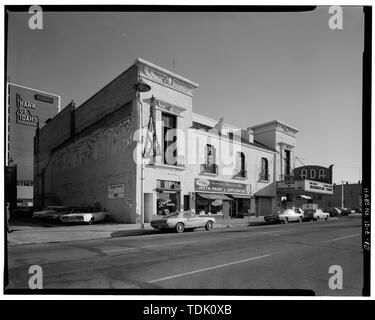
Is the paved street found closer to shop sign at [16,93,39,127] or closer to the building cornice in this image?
shop sign at [16,93,39,127]

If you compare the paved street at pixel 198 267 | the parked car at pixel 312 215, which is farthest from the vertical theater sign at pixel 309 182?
the paved street at pixel 198 267

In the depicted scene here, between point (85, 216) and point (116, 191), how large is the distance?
11.4 ft

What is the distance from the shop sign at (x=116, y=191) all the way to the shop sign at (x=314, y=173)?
938 inches

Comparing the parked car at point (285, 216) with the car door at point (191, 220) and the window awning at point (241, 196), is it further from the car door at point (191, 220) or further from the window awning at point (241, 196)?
the car door at point (191, 220)

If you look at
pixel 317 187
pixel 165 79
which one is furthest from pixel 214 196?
pixel 317 187

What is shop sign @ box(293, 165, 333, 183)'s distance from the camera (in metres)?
35.9

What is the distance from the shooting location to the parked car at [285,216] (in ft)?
76.5

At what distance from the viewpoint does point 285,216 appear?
2383 centimetres

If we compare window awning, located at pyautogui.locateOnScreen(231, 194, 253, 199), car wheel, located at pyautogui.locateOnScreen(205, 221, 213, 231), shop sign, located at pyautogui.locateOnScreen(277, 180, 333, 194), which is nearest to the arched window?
shop sign, located at pyautogui.locateOnScreen(277, 180, 333, 194)

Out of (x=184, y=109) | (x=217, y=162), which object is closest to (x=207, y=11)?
(x=184, y=109)

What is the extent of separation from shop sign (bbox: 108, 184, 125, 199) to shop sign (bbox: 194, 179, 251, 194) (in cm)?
644

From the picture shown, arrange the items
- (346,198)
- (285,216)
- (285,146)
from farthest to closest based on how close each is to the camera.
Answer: (346,198), (285,146), (285,216)

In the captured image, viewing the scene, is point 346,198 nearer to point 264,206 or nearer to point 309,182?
point 309,182
